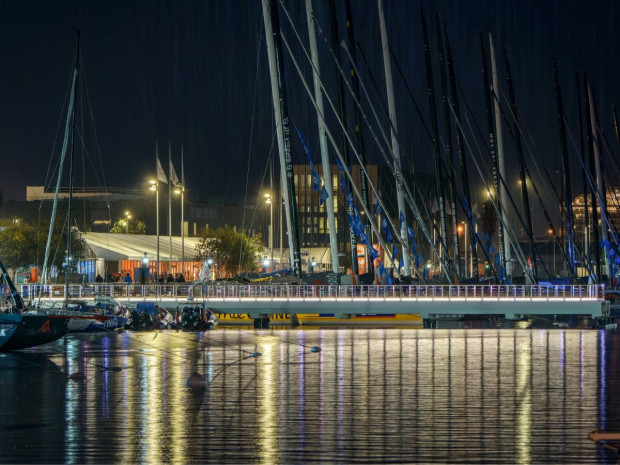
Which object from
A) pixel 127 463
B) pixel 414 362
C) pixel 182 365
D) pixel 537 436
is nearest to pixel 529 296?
pixel 414 362

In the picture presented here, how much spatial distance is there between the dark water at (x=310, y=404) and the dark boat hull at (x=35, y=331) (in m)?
0.59

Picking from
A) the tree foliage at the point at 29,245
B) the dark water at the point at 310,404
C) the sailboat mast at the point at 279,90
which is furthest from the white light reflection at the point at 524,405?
the tree foliage at the point at 29,245

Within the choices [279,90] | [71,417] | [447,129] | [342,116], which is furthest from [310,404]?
[447,129]

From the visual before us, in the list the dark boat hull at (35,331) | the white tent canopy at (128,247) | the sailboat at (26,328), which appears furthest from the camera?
the white tent canopy at (128,247)

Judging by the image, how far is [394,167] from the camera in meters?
64.9

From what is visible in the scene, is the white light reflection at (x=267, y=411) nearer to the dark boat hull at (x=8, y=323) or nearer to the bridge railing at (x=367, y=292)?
the dark boat hull at (x=8, y=323)

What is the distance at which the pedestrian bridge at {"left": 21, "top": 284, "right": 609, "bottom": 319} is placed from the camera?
5453 centimetres

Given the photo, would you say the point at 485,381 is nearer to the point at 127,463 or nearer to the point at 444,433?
the point at 444,433

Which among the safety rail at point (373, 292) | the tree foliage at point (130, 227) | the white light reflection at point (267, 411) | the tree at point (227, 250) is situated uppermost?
the tree foliage at point (130, 227)

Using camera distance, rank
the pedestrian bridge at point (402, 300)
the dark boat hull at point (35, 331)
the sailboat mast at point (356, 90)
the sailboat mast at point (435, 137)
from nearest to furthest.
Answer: the dark boat hull at point (35, 331), the pedestrian bridge at point (402, 300), the sailboat mast at point (356, 90), the sailboat mast at point (435, 137)

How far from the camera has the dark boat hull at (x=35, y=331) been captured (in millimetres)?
38969

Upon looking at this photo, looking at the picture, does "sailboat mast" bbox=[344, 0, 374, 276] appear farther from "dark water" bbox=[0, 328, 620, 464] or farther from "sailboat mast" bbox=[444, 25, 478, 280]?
"dark water" bbox=[0, 328, 620, 464]

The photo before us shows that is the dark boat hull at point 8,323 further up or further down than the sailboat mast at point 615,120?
further down

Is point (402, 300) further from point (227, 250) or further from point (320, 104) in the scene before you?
point (227, 250)
